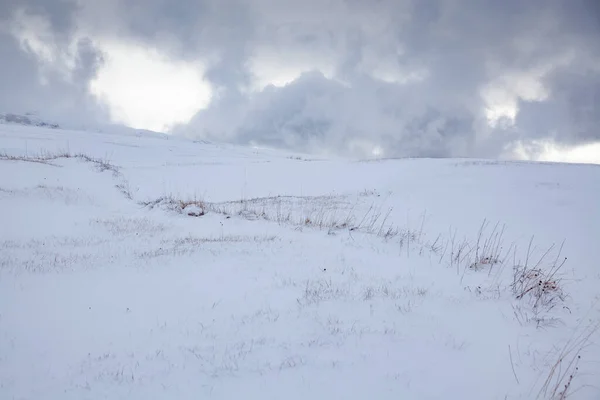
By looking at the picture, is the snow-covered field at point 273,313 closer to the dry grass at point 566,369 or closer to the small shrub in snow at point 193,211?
the dry grass at point 566,369

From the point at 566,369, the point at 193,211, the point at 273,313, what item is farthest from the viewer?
the point at 193,211

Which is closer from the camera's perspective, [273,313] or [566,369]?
[566,369]

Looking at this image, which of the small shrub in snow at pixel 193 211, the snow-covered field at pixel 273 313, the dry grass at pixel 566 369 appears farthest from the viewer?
the small shrub in snow at pixel 193 211

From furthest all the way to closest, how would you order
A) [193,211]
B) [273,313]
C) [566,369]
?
1. [193,211]
2. [273,313]
3. [566,369]

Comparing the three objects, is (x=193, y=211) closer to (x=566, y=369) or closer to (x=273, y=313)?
(x=273, y=313)

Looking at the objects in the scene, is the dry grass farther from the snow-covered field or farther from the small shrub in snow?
the small shrub in snow

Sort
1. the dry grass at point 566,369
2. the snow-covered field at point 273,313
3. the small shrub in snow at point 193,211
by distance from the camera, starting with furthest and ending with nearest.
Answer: the small shrub in snow at point 193,211
the snow-covered field at point 273,313
the dry grass at point 566,369

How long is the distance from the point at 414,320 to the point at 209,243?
17.0 feet

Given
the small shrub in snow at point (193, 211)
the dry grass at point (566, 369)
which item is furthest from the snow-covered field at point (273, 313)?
the small shrub in snow at point (193, 211)

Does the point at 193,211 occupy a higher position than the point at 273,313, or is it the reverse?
the point at 193,211

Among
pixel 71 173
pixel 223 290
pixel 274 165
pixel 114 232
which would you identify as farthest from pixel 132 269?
pixel 274 165

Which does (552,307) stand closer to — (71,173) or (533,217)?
(533,217)

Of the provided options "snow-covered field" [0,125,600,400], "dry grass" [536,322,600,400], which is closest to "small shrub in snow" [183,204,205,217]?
"snow-covered field" [0,125,600,400]

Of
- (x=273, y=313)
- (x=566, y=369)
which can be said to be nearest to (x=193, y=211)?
(x=273, y=313)
